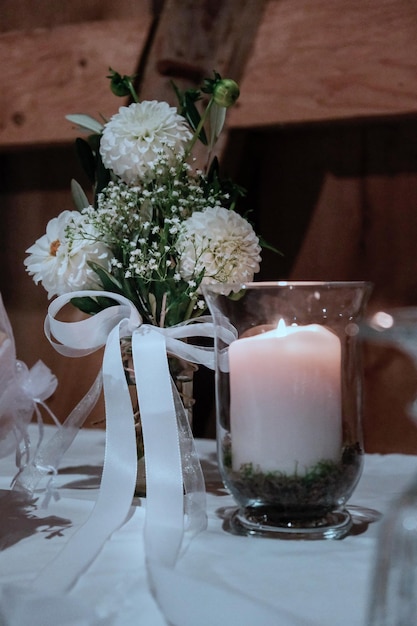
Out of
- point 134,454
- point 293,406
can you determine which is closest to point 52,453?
point 134,454

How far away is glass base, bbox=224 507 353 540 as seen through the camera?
2.23 feet

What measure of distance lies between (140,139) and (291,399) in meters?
0.36

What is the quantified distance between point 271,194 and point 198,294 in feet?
2.15

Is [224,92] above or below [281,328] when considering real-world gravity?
above

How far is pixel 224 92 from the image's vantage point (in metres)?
0.85

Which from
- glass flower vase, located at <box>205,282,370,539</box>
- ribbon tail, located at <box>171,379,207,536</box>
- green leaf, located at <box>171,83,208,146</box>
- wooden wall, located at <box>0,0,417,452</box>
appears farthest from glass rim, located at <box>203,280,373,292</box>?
wooden wall, located at <box>0,0,417,452</box>

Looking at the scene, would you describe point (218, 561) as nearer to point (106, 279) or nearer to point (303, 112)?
point (106, 279)

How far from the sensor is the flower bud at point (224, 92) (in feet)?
2.78

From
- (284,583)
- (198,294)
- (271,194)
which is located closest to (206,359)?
(198,294)

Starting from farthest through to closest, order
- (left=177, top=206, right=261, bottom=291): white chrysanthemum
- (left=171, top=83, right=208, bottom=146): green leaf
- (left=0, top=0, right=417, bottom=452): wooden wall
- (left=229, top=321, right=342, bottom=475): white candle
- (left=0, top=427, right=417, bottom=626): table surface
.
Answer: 1. (left=0, top=0, right=417, bottom=452): wooden wall
2. (left=171, top=83, right=208, bottom=146): green leaf
3. (left=177, top=206, right=261, bottom=291): white chrysanthemum
4. (left=229, top=321, right=342, bottom=475): white candle
5. (left=0, top=427, right=417, bottom=626): table surface

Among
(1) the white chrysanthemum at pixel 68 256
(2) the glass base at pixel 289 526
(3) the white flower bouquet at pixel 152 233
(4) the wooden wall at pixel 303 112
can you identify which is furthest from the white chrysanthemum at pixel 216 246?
(4) the wooden wall at pixel 303 112

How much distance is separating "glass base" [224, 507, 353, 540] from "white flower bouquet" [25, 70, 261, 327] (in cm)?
25

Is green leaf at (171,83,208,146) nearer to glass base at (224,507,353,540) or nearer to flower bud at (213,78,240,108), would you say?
flower bud at (213,78,240,108)

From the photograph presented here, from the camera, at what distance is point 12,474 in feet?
3.24
